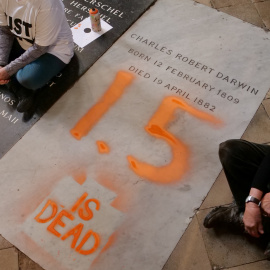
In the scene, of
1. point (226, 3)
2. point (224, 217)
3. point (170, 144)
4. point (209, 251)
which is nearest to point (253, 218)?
point (224, 217)

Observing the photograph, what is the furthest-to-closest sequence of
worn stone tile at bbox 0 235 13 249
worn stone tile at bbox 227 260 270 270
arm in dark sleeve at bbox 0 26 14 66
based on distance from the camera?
arm in dark sleeve at bbox 0 26 14 66, worn stone tile at bbox 0 235 13 249, worn stone tile at bbox 227 260 270 270

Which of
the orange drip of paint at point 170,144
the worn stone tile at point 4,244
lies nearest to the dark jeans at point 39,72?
the orange drip of paint at point 170,144

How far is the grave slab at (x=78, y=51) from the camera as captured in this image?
214 centimetres

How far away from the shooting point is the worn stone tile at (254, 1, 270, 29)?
252cm

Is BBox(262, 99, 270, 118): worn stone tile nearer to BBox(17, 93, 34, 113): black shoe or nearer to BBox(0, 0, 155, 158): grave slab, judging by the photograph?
BBox(0, 0, 155, 158): grave slab

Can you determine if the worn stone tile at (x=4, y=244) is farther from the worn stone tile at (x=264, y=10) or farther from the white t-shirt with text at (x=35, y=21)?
the worn stone tile at (x=264, y=10)

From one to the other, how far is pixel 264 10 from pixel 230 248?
1960mm

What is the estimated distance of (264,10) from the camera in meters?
2.59

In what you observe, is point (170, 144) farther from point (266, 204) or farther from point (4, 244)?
point (4, 244)

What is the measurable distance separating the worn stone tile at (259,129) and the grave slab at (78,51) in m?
1.23

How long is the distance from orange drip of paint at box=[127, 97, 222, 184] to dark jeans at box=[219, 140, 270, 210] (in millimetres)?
430

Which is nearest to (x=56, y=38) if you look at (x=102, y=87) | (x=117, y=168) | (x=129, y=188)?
(x=102, y=87)

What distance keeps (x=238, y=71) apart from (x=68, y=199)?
4.86 ft

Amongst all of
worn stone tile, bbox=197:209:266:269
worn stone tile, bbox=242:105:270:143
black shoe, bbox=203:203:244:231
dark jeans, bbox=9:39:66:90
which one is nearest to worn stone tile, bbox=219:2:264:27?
worn stone tile, bbox=242:105:270:143
